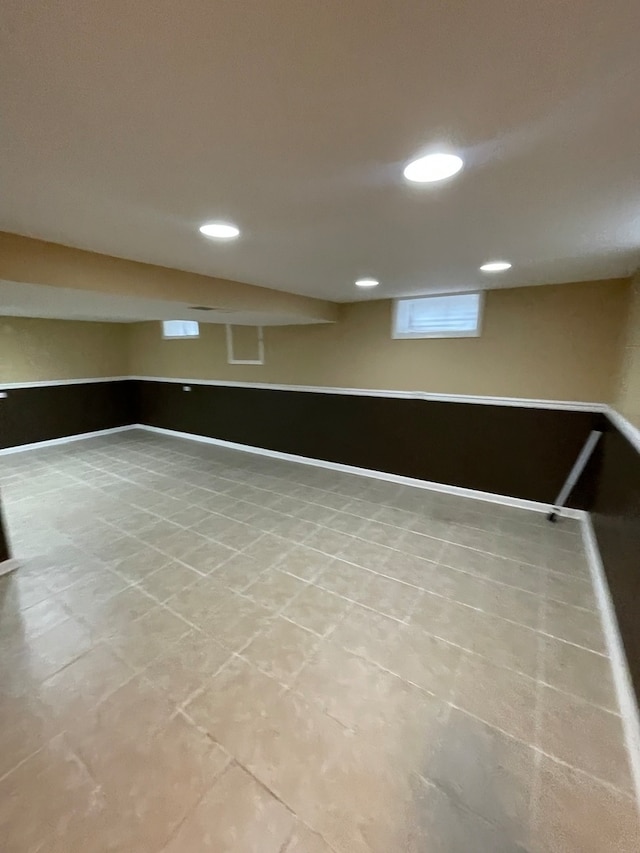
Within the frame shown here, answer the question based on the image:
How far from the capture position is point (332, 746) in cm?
141

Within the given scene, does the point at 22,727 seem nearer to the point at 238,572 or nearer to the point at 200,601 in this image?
the point at 200,601

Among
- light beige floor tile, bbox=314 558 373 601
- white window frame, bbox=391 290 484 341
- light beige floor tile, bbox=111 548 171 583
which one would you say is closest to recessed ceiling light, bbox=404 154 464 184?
light beige floor tile, bbox=314 558 373 601

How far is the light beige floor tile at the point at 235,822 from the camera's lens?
44.2 inches

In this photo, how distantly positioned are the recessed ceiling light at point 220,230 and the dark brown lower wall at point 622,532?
2.23 meters

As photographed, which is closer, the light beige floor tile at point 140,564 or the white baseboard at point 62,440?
the light beige floor tile at point 140,564

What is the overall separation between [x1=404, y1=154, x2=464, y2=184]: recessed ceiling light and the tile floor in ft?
6.73

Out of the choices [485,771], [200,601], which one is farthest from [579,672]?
[200,601]

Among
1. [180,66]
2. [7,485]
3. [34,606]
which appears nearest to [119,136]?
[180,66]

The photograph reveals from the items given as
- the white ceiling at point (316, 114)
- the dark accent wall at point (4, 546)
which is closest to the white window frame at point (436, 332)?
the white ceiling at point (316, 114)

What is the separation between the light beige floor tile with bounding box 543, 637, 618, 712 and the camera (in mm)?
1626

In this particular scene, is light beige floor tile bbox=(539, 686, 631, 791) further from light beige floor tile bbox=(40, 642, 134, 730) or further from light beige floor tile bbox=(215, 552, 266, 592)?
light beige floor tile bbox=(40, 642, 134, 730)

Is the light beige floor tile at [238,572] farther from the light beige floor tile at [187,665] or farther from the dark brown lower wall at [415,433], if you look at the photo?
the dark brown lower wall at [415,433]

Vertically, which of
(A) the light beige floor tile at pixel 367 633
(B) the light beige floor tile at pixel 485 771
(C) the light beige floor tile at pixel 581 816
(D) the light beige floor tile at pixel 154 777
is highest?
(A) the light beige floor tile at pixel 367 633

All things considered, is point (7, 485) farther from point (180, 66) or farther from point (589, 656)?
point (589, 656)
